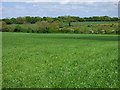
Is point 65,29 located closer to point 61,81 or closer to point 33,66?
point 33,66

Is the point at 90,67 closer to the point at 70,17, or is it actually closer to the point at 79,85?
the point at 79,85

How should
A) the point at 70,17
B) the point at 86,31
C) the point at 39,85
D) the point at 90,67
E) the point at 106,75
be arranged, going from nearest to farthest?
1. the point at 39,85
2. the point at 106,75
3. the point at 90,67
4. the point at 86,31
5. the point at 70,17

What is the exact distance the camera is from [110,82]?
1508cm

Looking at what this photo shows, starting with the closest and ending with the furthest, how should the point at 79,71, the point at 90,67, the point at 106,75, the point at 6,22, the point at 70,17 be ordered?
the point at 106,75 < the point at 79,71 < the point at 90,67 < the point at 6,22 < the point at 70,17

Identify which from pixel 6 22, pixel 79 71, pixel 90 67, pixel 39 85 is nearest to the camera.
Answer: pixel 39 85

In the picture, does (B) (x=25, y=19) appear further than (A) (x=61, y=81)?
Yes

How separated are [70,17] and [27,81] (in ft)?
220

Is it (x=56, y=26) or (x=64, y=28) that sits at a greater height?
(x=56, y=26)

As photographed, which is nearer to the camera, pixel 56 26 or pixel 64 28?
pixel 64 28

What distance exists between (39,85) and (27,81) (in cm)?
111

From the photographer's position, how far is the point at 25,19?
7962cm

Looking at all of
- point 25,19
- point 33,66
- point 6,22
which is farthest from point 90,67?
point 25,19

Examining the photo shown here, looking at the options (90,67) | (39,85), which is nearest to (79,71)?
(90,67)

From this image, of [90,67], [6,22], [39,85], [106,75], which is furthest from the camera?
[6,22]
